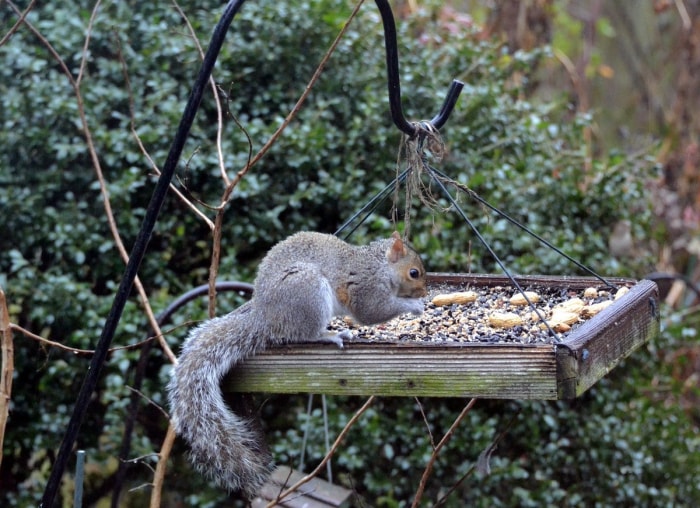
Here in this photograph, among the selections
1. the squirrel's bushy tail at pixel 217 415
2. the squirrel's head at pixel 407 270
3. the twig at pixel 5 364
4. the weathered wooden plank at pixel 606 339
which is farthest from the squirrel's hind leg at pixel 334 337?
the twig at pixel 5 364

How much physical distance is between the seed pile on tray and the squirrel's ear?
15 centimetres

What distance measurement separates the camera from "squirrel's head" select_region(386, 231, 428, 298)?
2.13 m

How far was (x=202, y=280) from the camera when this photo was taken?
3455 mm

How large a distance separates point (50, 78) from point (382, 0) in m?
2.07

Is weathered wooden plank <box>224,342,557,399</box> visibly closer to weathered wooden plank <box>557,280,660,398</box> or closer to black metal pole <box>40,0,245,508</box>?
weathered wooden plank <box>557,280,660,398</box>

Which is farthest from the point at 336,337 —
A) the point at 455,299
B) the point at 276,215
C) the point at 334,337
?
the point at 276,215

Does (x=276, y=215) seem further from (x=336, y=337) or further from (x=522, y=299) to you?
(x=336, y=337)

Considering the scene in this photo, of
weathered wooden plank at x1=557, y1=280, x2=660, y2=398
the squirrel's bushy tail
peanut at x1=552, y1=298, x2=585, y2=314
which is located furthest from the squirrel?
weathered wooden plank at x1=557, y1=280, x2=660, y2=398

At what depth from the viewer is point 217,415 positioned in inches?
69.6

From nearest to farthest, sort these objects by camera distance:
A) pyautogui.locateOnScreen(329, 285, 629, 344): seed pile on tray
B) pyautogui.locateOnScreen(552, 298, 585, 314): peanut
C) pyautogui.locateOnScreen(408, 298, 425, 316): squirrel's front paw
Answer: pyautogui.locateOnScreen(329, 285, 629, 344): seed pile on tray → pyautogui.locateOnScreen(552, 298, 585, 314): peanut → pyautogui.locateOnScreen(408, 298, 425, 316): squirrel's front paw

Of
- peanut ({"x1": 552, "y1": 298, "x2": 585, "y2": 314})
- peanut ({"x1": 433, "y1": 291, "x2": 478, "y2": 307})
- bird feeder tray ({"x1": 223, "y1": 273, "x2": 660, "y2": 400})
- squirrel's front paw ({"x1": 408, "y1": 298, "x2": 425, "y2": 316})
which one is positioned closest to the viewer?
bird feeder tray ({"x1": 223, "y1": 273, "x2": 660, "y2": 400})

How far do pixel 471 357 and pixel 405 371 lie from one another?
0.13 metres

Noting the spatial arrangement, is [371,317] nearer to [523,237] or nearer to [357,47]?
[523,237]

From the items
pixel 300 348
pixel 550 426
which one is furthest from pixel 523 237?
pixel 300 348
